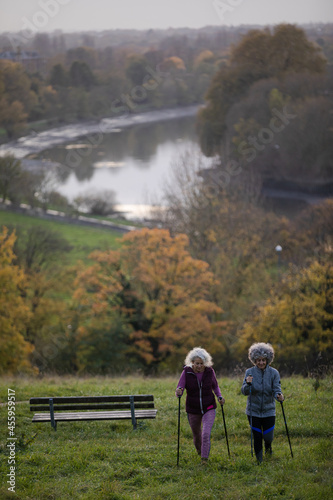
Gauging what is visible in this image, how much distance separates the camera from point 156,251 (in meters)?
22.5

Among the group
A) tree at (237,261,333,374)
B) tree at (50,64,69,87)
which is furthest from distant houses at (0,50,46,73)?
tree at (237,261,333,374)

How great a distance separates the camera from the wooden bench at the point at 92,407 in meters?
7.06

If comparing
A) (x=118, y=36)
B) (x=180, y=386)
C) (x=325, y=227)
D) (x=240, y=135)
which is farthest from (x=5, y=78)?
(x=118, y=36)

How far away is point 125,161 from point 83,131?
16.0m

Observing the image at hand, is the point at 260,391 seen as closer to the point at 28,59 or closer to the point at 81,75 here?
the point at 28,59

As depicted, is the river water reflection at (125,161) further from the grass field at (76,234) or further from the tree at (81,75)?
the tree at (81,75)

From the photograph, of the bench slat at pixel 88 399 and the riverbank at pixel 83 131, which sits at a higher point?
the riverbank at pixel 83 131

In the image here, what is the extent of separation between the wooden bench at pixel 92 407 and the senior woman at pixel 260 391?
1746 mm

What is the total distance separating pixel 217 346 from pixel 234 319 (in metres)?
3.72

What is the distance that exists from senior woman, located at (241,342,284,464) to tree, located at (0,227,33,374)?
13080mm

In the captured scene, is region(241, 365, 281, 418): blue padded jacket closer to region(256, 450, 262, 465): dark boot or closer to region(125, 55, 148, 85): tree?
region(256, 450, 262, 465): dark boot

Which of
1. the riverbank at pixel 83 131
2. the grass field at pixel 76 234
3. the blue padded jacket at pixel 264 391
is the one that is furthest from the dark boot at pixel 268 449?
the riverbank at pixel 83 131

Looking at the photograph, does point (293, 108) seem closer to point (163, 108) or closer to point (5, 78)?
point (5, 78)

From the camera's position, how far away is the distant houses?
211 ft
